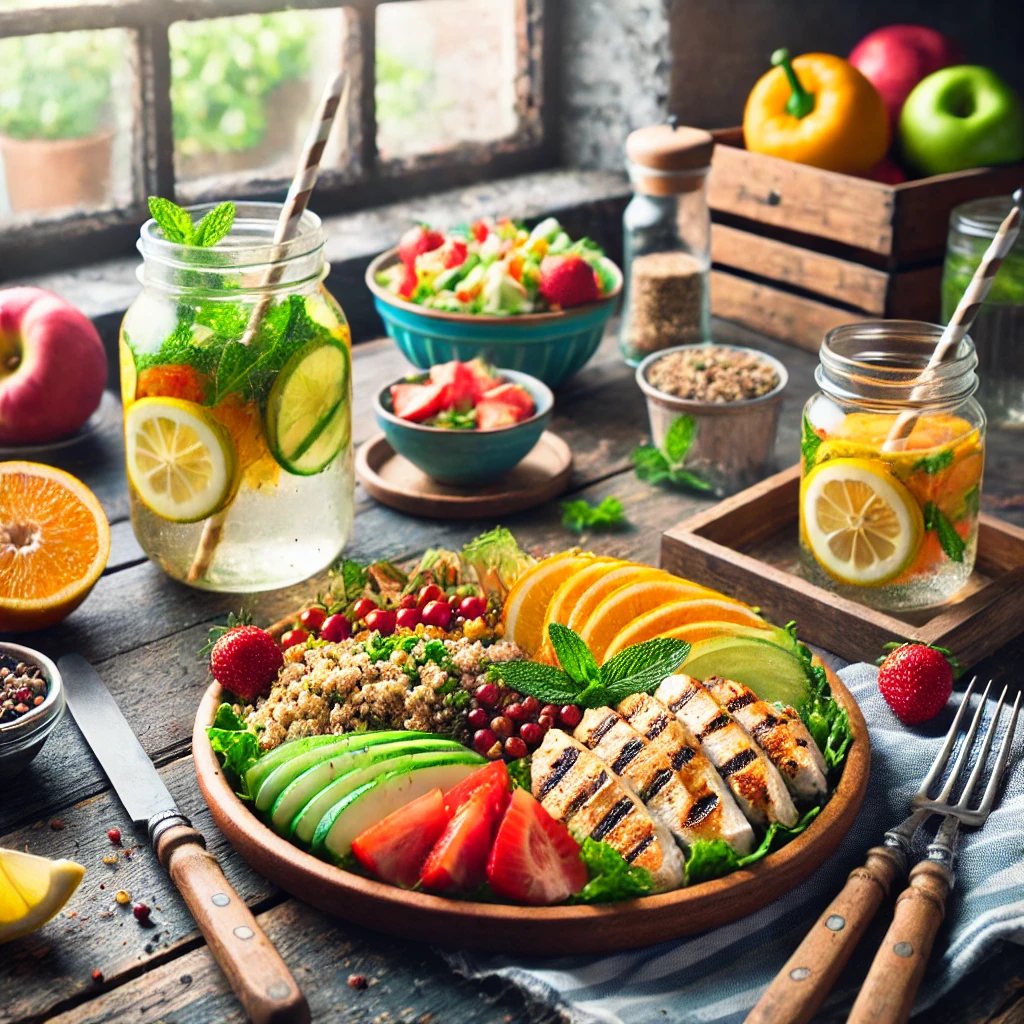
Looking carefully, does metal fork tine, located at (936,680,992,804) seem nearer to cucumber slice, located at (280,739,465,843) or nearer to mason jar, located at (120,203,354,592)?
cucumber slice, located at (280,739,465,843)

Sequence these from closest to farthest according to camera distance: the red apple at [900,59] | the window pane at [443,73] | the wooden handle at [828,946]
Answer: the wooden handle at [828,946] < the red apple at [900,59] < the window pane at [443,73]

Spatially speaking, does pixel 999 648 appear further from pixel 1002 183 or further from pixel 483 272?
pixel 1002 183

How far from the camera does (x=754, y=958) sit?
106 cm

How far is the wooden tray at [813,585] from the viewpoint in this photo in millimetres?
1451

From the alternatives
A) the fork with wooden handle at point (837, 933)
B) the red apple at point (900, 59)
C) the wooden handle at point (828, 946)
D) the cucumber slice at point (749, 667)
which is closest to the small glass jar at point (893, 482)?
the cucumber slice at point (749, 667)

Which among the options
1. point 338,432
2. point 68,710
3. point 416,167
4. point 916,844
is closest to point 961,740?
point 916,844

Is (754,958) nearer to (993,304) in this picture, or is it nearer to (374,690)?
(374,690)

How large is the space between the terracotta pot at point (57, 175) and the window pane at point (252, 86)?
146 millimetres

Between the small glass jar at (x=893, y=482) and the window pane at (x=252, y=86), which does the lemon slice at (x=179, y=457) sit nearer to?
the small glass jar at (x=893, y=482)

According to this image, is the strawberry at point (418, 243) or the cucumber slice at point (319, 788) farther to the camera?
the strawberry at point (418, 243)

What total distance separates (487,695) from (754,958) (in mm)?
362

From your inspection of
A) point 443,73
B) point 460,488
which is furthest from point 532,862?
point 443,73

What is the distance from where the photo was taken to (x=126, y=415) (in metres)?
1.53

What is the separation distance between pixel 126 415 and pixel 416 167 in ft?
4.73
